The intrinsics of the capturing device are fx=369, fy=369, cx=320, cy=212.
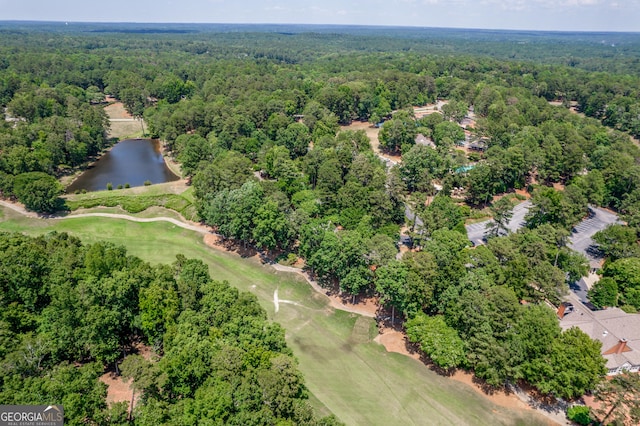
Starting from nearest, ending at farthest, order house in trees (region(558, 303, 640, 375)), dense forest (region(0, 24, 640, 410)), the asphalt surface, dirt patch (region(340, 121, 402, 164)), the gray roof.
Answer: dense forest (region(0, 24, 640, 410))
house in trees (region(558, 303, 640, 375))
the gray roof
the asphalt surface
dirt patch (region(340, 121, 402, 164))

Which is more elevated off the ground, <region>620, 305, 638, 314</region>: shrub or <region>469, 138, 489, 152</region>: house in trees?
<region>469, 138, 489, 152</region>: house in trees

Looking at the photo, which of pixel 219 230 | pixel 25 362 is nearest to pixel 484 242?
pixel 219 230

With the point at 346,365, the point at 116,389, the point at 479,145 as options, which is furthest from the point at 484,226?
the point at 116,389

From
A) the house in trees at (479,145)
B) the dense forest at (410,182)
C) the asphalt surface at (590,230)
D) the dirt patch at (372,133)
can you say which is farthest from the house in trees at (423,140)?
the asphalt surface at (590,230)

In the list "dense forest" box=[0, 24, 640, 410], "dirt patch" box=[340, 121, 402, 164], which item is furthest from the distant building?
"dirt patch" box=[340, 121, 402, 164]

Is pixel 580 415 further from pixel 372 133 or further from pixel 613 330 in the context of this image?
pixel 372 133

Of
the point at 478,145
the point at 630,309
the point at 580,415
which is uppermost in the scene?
the point at 478,145

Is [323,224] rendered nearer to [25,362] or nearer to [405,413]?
[405,413]

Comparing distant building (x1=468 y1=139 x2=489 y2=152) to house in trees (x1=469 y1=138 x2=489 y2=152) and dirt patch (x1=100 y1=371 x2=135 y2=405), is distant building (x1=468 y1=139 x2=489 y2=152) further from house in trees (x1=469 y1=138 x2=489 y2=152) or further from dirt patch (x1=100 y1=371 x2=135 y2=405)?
dirt patch (x1=100 y1=371 x2=135 y2=405)
